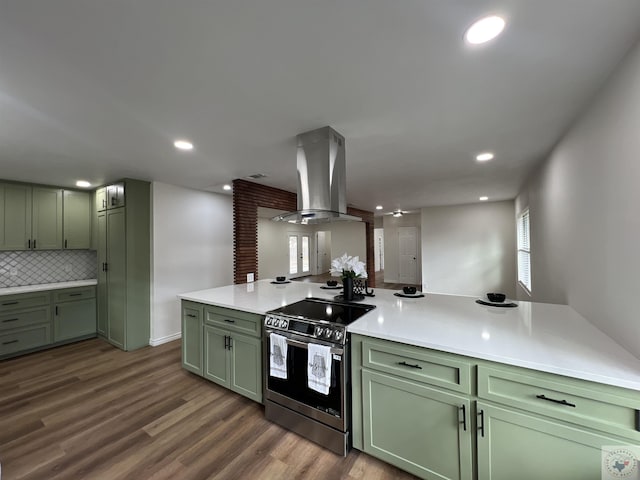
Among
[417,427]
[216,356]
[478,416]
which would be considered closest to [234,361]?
[216,356]

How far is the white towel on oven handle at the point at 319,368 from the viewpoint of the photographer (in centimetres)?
175

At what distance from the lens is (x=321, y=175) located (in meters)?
2.17

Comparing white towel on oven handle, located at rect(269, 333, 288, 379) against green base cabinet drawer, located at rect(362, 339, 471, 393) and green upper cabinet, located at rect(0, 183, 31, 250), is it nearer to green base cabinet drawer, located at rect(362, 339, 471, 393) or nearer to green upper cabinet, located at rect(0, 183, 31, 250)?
green base cabinet drawer, located at rect(362, 339, 471, 393)

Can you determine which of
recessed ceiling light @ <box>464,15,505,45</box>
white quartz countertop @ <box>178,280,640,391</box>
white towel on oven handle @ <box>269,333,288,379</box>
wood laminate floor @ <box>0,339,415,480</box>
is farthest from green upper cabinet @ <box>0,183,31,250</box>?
recessed ceiling light @ <box>464,15,505,45</box>

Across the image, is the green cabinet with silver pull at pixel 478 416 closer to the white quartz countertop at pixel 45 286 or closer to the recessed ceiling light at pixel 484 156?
the recessed ceiling light at pixel 484 156

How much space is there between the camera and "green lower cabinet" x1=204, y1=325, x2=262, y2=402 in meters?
2.25

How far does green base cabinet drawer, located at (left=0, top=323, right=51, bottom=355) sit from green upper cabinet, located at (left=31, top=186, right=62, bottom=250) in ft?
3.74

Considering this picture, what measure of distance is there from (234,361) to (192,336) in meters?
0.67

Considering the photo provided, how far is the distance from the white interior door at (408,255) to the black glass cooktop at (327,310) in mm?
7112

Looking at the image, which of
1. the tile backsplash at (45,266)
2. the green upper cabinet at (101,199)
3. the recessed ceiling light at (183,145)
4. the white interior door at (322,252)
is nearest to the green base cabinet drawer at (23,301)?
the tile backsplash at (45,266)

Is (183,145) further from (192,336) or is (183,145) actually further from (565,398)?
(565,398)

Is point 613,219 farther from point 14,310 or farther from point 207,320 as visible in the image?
point 14,310

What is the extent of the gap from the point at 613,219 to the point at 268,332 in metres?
2.28

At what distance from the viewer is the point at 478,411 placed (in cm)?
134
